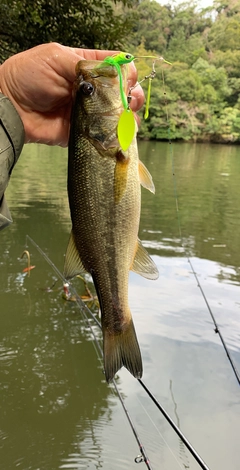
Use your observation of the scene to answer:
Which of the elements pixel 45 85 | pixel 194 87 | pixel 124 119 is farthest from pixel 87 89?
pixel 194 87

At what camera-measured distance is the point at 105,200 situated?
60.8 inches

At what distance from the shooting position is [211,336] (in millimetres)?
4859

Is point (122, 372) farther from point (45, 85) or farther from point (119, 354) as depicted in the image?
point (45, 85)

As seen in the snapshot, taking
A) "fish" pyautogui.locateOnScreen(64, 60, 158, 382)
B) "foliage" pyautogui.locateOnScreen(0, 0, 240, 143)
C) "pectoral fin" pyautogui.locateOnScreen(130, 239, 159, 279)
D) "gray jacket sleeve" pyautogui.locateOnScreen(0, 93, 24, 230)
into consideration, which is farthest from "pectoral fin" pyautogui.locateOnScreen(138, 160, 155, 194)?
"foliage" pyautogui.locateOnScreen(0, 0, 240, 143)

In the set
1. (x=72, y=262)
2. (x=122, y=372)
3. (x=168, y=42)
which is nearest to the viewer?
(x=72, y=262)


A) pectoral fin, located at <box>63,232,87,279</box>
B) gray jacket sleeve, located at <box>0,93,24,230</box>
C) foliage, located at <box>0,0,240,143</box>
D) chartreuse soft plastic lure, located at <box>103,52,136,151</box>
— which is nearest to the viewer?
chartreuse soft plastic lure, located at <box>103,52,136,151</box>

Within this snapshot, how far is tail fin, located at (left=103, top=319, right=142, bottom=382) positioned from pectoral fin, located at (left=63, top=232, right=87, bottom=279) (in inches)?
11.0

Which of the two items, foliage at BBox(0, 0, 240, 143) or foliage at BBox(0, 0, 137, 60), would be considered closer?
foliage at BBox(0, 0, 137, 60)

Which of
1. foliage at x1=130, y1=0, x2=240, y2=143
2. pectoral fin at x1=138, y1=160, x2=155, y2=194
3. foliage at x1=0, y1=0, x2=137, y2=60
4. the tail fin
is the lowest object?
the tail fin

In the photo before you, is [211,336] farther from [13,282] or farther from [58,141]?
[58,141]

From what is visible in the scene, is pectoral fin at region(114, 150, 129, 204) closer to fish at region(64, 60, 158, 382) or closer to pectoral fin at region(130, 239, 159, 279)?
fish at region(64, 60, 158, 382)

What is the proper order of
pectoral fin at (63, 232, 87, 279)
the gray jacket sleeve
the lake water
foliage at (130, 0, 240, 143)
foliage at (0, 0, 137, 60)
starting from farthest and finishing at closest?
foliage at (130, 0, 240, 143)
foliage at (0, 0, 137, 60)
the lake water
the gray jacket sleeve
pectoral fin at (63, 232, 87, 279)

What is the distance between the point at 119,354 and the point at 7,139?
1.05 m

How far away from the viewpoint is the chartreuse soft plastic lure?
1462 millimetres
